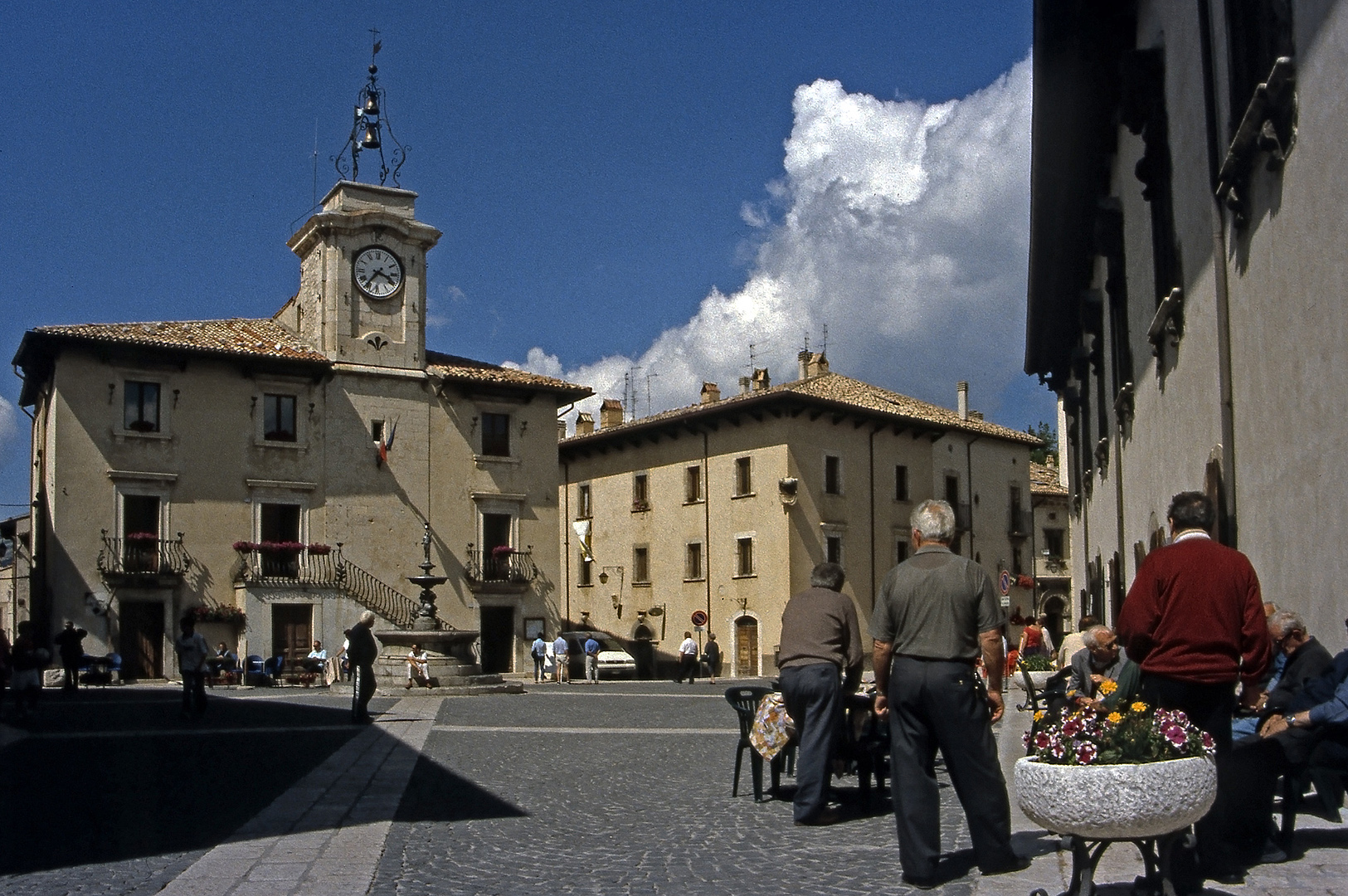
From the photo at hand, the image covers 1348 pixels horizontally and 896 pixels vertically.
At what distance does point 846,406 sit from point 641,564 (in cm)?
985

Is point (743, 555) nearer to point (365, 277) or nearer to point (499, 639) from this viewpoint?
point (499, 639)

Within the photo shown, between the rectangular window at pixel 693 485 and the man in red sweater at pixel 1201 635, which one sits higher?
the rectangular window at pixel 693 485

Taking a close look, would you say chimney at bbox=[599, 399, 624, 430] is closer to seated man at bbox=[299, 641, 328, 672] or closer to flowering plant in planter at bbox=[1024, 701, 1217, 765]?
seated man at bbox=[299, 641, 328, 672]

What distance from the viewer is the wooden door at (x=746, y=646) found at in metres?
47.9

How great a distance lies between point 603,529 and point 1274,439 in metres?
47.2

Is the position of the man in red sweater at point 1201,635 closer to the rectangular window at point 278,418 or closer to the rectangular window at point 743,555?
the rectangular window at point 278,418

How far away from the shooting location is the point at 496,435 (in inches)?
1753

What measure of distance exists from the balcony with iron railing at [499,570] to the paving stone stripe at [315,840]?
3024 cm

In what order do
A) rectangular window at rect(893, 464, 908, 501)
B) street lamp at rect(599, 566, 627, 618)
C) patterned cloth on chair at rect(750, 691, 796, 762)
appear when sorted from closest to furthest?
patterned cloth on chair at rect(750, 691, 796, 762) < rectangular window at rect(893, 464, 908, 501) < street lamp at rect(599, 566, 627, 618)

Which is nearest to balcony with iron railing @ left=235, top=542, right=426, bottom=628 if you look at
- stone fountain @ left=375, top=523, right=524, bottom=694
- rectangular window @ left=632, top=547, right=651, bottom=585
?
stone fountain @ left=375, top=523, right=524, bottom=694

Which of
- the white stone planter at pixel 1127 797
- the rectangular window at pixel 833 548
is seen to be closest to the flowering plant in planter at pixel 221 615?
the rectangular window at pixel 833 548

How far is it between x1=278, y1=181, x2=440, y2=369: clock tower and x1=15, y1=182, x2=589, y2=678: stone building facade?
0.06 metres

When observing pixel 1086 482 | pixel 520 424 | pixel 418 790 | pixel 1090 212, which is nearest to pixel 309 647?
pixel 520 424

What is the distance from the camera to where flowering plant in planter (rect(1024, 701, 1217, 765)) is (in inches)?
197
